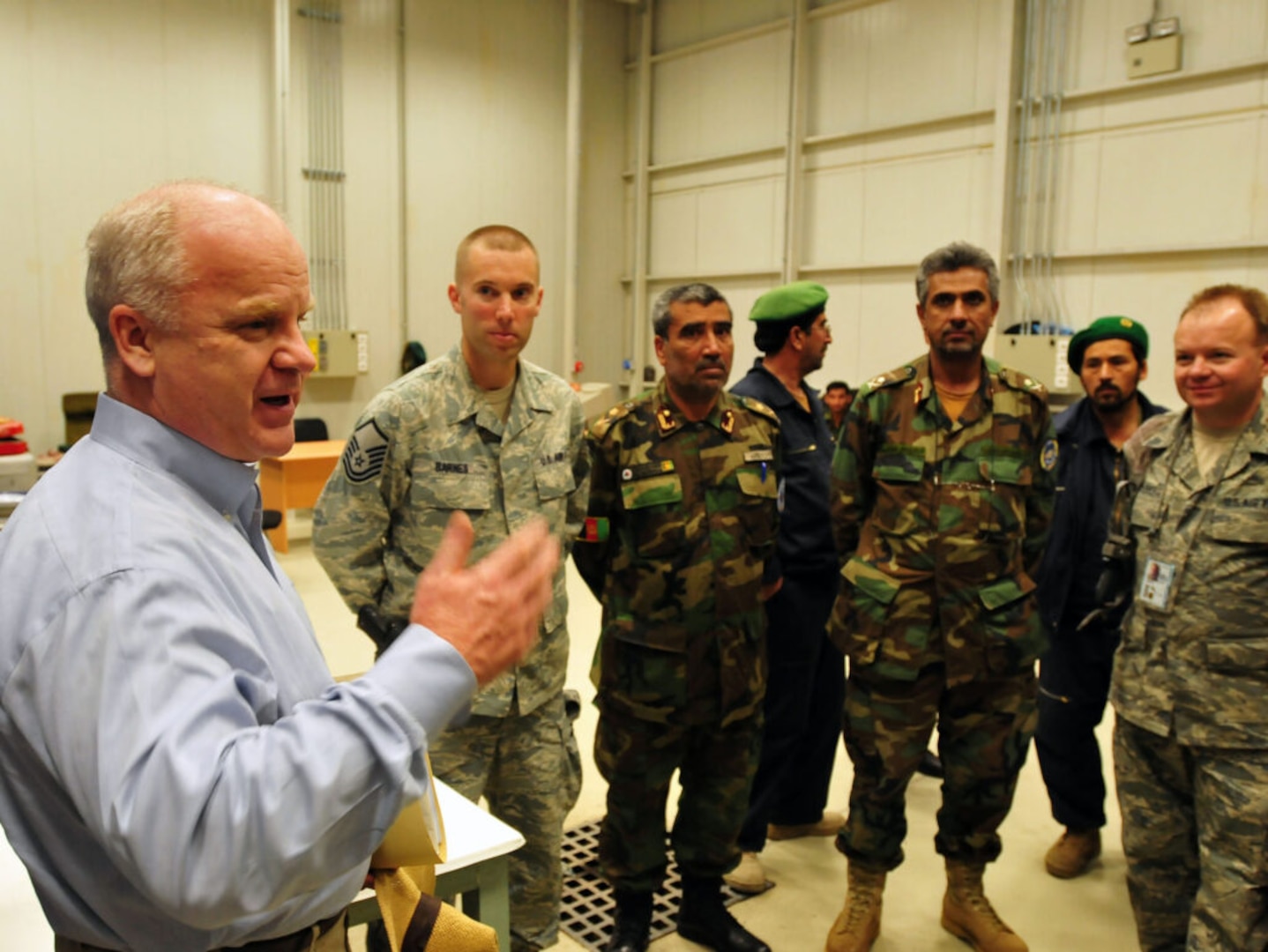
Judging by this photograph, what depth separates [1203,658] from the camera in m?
2.21

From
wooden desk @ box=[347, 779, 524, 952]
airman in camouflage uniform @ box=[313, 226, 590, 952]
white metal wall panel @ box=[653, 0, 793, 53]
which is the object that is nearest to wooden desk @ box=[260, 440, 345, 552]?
airman in camouflage uniform @ box=[313, 226, 590, 952]

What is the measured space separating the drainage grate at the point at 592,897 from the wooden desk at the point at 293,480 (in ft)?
13.5

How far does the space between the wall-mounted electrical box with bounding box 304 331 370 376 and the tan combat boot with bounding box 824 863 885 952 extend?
21.2ft

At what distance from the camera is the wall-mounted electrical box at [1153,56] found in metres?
5.88

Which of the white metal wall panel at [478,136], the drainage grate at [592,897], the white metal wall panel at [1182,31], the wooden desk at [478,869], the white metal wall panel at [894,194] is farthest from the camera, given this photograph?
the white metal wall panel at [478,136]

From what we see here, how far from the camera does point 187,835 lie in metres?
0.79

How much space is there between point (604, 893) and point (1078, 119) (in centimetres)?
583

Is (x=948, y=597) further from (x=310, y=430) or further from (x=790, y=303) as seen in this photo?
(x=310, y=430)

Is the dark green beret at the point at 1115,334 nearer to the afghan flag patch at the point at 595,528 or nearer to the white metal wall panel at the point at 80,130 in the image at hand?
the afghan flag patch at the point at 595,528

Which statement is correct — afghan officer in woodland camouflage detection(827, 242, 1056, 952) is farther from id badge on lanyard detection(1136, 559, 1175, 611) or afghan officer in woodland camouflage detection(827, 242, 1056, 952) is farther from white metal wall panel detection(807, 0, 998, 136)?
white metal wall panel detection(807, 0, 998, 136)

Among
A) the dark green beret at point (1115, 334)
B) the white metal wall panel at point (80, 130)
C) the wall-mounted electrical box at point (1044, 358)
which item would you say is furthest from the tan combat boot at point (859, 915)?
the white metal wall panel at point (80, 130)

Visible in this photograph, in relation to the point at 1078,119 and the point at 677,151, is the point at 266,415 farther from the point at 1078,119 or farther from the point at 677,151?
the point at 677,151

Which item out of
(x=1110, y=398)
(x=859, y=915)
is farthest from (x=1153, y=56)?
(x=859, y=915)

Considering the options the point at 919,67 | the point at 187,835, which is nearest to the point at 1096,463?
the point at 187,835
